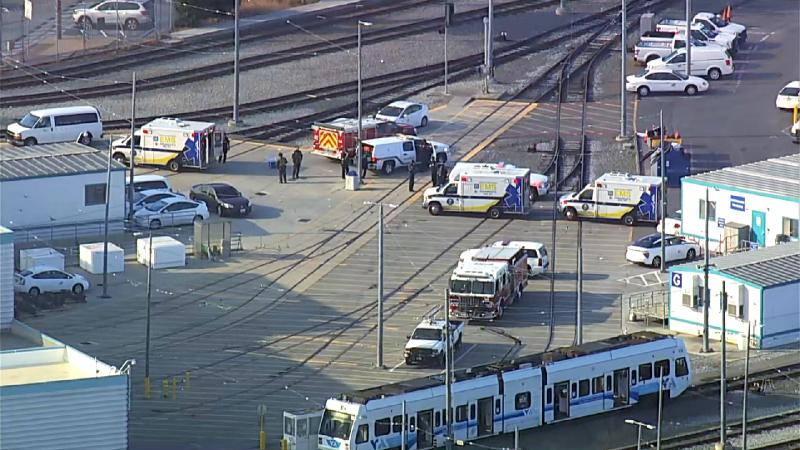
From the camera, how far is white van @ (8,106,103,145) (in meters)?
85.2

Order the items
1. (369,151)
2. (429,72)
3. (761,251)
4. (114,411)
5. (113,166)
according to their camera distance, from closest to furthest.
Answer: (114,411), (761,251), (113,166), (369,151), (429,72)

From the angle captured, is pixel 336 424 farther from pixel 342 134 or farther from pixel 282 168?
pixel 342 134

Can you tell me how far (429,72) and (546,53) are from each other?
6.50 meters

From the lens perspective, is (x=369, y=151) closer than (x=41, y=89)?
Yes

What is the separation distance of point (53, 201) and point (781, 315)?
24.6 m

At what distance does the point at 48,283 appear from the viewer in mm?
67125

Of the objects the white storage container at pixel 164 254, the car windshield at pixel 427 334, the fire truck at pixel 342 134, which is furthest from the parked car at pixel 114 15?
the car windshield at pixel 427 334

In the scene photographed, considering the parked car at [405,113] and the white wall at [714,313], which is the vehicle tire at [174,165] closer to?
the parked car at [405,113]

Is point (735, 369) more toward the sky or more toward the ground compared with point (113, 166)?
more toward the ground

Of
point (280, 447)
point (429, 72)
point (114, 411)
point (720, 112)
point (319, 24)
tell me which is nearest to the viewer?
point (114, 411)

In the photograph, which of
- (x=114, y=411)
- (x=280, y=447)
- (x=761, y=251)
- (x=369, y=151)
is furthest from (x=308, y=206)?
(x=114, y=411)

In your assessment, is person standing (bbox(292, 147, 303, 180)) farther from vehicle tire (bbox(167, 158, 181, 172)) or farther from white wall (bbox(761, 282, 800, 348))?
white wall (bbox(761, 282, 800, 348))

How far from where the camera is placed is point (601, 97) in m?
95.1

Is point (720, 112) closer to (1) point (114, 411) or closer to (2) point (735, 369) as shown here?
(2) point (735, 369)
